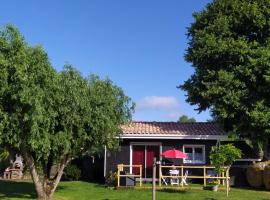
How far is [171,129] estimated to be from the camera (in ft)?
108

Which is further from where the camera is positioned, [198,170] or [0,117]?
[198,170]

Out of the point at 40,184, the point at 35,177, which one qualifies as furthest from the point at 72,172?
the point at 35,177

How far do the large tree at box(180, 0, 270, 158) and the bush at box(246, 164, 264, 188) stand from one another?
6.96 feet

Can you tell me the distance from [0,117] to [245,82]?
15718 mm

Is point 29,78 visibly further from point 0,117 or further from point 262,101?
point 262,101

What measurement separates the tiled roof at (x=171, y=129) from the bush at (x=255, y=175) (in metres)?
3.57

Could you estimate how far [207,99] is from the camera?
102 feet

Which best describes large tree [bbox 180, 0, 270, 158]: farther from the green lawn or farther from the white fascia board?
the green lawn

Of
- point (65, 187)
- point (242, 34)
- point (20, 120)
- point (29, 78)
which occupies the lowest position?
point (65, 187)

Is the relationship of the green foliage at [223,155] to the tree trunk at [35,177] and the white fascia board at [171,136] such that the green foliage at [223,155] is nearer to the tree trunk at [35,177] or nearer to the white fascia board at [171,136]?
the white fascia board at [171,136]

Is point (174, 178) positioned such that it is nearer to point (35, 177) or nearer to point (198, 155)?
point (198, 155)

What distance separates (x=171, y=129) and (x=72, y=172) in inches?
276

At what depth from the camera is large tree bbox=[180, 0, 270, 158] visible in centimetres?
2981

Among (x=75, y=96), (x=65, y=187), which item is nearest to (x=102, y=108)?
(x=75, y=96)
